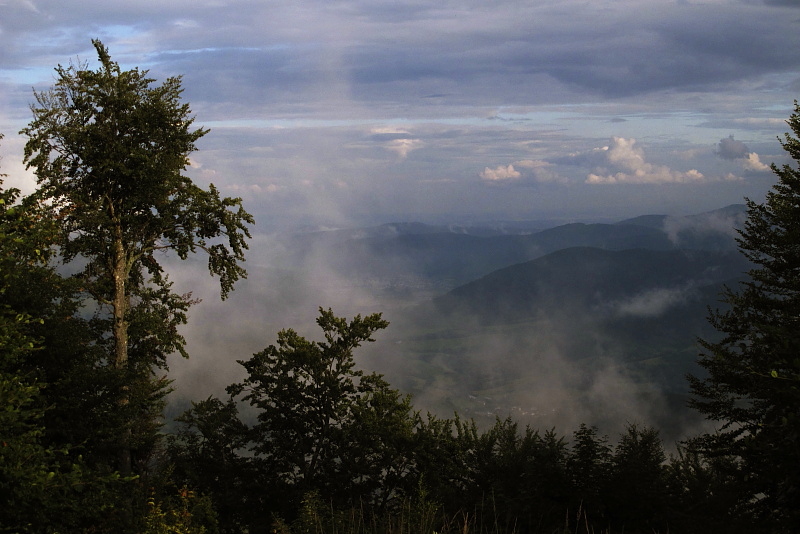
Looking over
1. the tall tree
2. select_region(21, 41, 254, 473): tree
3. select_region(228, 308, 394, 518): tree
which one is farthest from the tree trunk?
the tall tree

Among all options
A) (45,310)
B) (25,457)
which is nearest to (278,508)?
(45,310)

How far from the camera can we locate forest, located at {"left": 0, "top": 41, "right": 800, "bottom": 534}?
1104 centimetres

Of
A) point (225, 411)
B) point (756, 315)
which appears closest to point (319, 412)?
point (225, 411)

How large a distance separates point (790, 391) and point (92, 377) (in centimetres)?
1610

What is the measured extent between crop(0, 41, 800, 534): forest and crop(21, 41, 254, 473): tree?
8cm

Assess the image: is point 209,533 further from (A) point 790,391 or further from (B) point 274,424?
(B) point 274,424

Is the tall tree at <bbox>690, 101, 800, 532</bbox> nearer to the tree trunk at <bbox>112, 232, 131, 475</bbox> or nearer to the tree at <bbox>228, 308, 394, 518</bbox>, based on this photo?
the tree at <bbox>228, 308, 394, 518</bbox>

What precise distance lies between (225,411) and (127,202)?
10457mm

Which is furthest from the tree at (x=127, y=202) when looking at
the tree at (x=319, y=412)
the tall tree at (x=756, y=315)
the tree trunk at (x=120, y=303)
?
the tall tree at (x=756, y=315)

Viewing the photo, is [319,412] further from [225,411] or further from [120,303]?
[120,303]

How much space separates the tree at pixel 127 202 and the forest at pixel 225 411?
8cm

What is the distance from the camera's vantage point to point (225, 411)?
85.3ft

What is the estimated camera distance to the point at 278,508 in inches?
934

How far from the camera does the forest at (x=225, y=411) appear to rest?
11039mm
